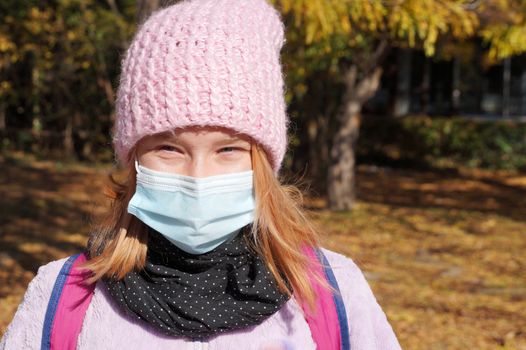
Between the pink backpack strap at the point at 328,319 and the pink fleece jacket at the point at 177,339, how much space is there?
2cm

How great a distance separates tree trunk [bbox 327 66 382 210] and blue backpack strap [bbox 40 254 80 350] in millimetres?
8707

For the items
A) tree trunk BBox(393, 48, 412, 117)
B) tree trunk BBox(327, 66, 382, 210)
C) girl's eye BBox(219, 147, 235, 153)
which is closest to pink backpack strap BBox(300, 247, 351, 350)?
girl's eye BBox(219, 147, 235, 153)

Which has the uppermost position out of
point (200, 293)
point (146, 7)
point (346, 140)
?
point (146, 7)

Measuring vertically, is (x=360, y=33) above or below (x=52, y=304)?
above

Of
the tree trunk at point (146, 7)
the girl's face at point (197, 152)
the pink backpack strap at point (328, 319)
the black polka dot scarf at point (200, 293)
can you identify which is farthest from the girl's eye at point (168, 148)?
the tree trunk at point (146, 7)

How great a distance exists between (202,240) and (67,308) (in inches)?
13.3

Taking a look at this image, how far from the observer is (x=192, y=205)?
1.86 meters

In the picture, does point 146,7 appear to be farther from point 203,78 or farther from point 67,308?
point 67,308

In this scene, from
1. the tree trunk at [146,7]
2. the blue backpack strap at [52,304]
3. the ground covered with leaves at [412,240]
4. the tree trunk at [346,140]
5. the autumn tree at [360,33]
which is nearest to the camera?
the blue backpack strap at [52,304]

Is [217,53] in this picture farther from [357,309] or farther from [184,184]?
[357,309]

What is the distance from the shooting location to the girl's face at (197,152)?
183 centimetres

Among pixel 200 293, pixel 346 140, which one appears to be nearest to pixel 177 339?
pixel 200 293

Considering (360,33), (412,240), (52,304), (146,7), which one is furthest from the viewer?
(412,240)

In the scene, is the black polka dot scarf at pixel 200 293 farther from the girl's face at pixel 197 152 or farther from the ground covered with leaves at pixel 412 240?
the ground covered with leaves at pixel 412 240
